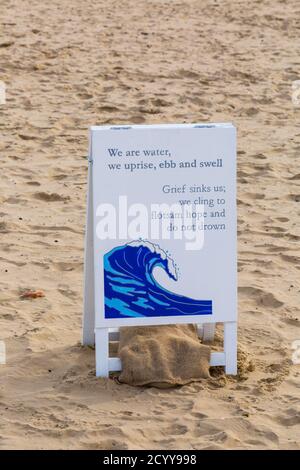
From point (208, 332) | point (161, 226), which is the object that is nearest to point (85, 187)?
point (208, 332)

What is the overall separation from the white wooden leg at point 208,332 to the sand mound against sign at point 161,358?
0.28 metres

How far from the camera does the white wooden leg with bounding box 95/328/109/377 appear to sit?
200 inches

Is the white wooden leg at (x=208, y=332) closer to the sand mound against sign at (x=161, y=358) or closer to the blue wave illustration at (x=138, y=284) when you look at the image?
the sand mound against sign at (x=161, y=358)

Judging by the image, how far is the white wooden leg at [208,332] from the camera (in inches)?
217

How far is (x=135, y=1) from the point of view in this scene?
15.2 metres

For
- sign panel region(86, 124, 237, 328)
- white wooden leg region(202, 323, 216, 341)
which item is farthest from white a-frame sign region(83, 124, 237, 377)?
white wooden leg region(202, 323, 216, 341)

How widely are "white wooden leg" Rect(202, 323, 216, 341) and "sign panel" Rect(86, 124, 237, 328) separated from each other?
1.21ft

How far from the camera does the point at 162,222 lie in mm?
5027

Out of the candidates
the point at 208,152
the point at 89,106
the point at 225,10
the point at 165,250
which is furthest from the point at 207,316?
the point at 225,10

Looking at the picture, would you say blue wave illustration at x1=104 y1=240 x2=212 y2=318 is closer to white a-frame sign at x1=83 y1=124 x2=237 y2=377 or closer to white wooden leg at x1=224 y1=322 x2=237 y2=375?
white a-frame sign at x1=83 y1=124 x2=237 y2=377

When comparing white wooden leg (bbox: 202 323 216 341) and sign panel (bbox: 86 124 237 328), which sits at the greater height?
sign panel (bbox: 86 124 237 328)

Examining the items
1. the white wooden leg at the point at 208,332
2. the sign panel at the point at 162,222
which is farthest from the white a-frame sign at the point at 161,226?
the white wooden leg at the point at 208,332

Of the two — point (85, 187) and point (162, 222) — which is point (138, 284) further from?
point (85, 187)

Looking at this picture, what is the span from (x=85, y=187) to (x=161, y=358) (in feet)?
10.8
